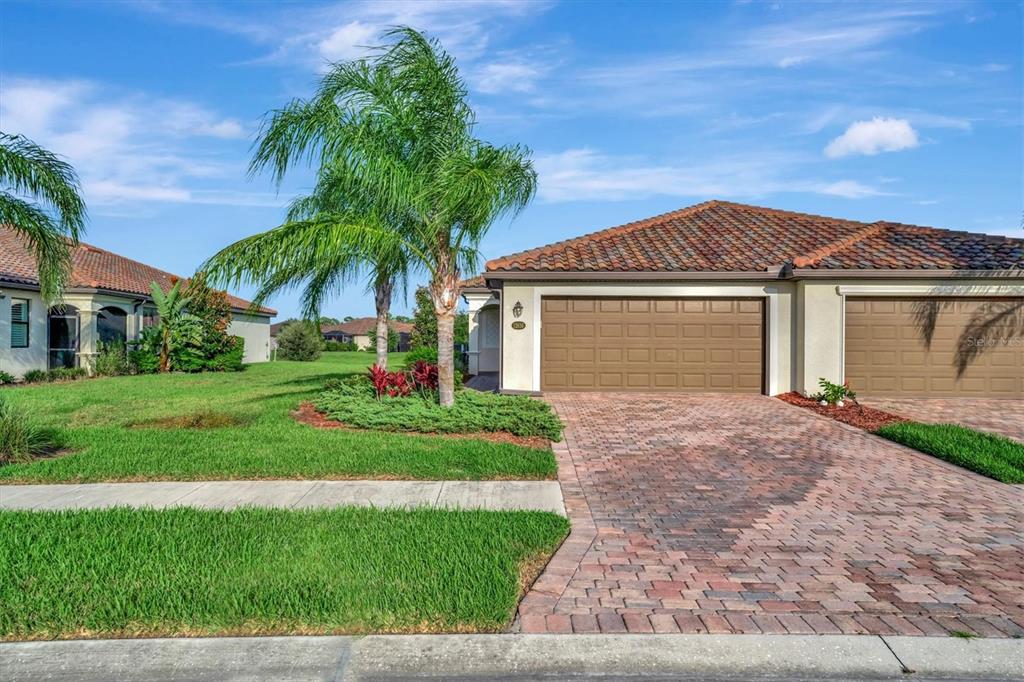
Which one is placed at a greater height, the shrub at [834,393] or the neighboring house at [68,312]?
the neighboring house at [68,312]

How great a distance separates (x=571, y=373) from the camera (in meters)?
15.4

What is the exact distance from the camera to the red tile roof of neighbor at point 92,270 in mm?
20609

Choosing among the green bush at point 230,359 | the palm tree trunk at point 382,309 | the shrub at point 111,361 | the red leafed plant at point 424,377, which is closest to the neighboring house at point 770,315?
the palm tree trunk at point 382,309

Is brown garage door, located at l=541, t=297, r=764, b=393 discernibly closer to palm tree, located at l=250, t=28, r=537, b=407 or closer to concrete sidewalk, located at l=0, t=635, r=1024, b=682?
palm tree, located at l=250, t=28, r=537, b=407

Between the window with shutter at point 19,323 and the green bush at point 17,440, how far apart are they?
45.9 feet

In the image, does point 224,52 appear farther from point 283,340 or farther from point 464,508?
point 283,340

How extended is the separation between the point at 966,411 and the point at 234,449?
44.1 ft

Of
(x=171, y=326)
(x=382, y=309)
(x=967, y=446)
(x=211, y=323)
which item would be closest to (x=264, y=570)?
(x=967, y=446)

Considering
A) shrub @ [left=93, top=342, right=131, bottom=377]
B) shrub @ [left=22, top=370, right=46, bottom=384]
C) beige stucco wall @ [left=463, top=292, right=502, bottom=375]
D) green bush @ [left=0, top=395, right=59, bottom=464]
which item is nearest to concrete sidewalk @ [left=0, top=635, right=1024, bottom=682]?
green bush @ [left=0, top=395, right=59, bottom=464]

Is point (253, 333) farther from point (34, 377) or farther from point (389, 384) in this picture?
point (389, 384)

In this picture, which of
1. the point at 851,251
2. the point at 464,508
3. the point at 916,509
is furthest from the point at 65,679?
the point at 851,251

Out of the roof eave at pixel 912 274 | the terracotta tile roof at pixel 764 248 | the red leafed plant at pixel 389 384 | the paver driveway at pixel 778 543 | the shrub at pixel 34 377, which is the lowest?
the paver driveway at pixel 778 543

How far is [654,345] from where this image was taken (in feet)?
50.2

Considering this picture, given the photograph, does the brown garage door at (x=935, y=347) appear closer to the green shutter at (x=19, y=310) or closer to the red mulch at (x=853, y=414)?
the red mulch at (x=853, y=414)
